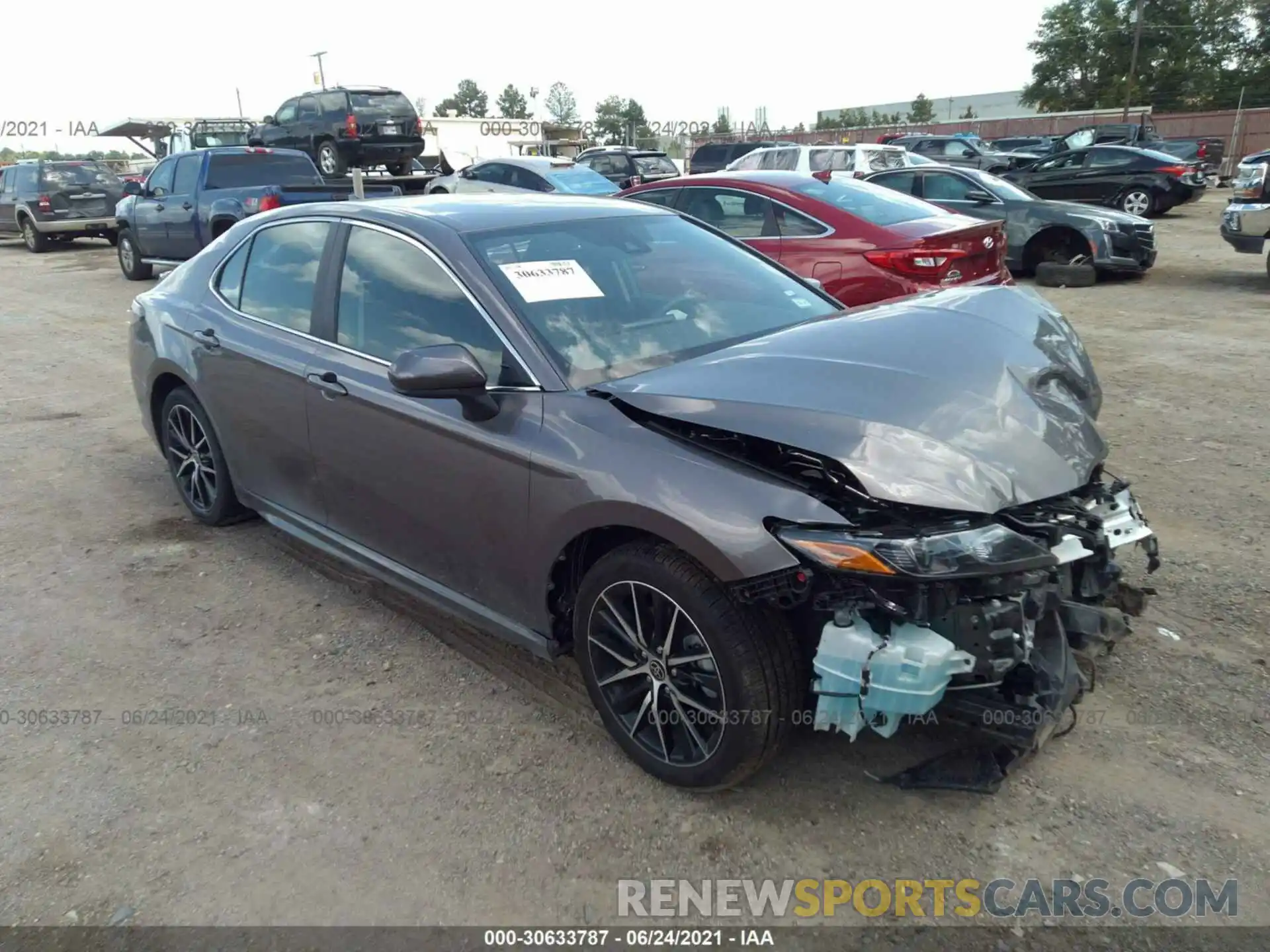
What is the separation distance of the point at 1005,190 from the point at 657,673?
11638 mm

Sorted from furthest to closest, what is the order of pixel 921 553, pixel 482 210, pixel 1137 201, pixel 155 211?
pixel 1137 201, pixel 155 211, pixel 482 210, pixel 921 553

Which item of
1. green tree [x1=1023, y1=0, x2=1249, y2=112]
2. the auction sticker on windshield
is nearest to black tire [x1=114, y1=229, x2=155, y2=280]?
the auction sticker on windshield

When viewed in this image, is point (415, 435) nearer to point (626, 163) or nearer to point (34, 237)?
point (626, 163)

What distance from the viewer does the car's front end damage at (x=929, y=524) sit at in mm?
2461

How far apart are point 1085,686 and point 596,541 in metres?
1.56

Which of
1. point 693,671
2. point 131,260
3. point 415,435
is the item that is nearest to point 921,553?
point 693,671

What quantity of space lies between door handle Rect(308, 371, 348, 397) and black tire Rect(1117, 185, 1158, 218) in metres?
19.5

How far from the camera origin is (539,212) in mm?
3781

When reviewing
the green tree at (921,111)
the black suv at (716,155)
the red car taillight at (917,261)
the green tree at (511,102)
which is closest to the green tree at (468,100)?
the green tree at (511,102)

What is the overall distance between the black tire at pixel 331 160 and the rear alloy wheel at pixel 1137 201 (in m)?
15.9

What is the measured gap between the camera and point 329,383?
3719 millimetres

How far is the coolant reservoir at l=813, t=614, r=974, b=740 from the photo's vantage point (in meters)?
2.43

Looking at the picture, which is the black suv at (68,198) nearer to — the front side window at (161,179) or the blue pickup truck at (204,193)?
the blue pickup truck at (204,193)

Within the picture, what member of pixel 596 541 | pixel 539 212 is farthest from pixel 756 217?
pixel 596 541
